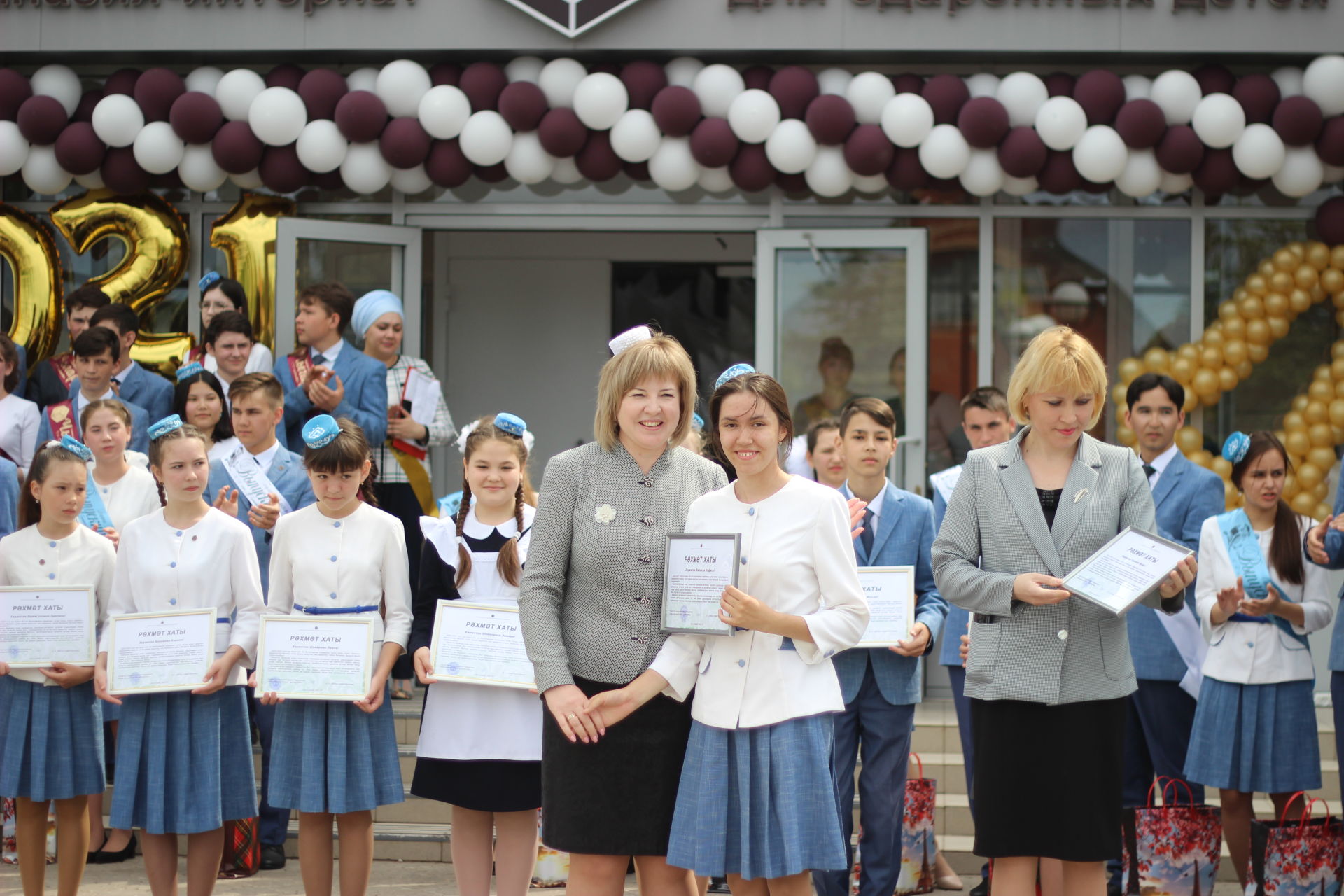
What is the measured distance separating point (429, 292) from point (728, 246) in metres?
2.54

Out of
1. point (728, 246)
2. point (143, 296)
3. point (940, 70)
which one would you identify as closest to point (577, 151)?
point (940, 70)

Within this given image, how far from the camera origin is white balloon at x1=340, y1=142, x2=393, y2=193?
7.37 m

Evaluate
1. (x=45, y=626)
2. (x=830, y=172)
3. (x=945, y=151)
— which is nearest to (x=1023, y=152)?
(x=945, y=151)

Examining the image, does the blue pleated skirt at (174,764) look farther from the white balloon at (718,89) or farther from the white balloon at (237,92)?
the white balloon at (718,89)

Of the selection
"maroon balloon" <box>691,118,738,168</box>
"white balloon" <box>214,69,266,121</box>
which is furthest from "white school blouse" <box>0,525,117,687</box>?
"maroon balloon" <box>691,118,738,168</box>

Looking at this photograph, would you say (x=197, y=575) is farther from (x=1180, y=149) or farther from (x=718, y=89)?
(x=1180, y=149)

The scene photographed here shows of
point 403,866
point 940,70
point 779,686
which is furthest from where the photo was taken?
point 940,70

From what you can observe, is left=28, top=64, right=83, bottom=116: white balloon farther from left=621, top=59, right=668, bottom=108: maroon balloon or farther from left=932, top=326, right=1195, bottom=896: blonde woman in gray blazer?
left=932, top=326, right=1195, bottom=896: blonde woman in gray blazer

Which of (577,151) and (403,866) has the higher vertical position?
(577,151)

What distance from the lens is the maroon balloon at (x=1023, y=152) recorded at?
23.1 feet

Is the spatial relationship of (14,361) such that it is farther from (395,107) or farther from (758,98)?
(758,98)

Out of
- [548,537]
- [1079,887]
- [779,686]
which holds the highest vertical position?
[548,537]

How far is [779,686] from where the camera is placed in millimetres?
3270

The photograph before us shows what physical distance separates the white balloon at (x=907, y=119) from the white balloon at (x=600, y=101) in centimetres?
134
